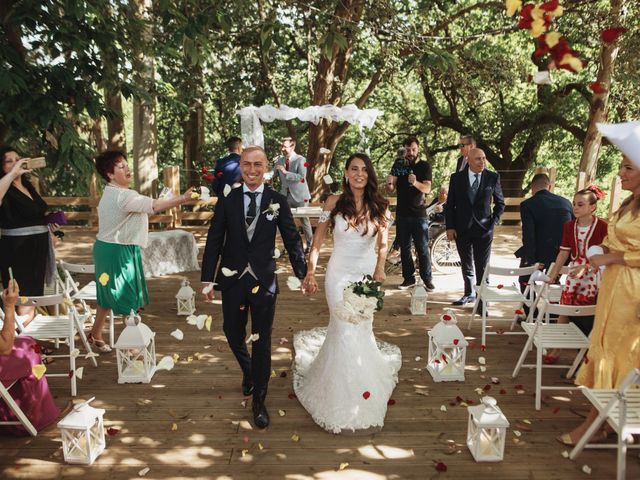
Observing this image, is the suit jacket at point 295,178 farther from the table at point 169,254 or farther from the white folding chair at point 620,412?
the white folding chair at point 620,412

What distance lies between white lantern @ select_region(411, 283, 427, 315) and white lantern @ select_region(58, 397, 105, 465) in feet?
13.3

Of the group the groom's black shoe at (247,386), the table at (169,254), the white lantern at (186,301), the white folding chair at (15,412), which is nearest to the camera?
the white folding chair at (15,412)

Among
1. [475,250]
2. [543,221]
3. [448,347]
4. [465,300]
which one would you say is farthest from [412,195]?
[448,347]

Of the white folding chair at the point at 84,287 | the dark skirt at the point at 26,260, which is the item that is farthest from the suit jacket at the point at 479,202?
the dark skirt at the point at 26,260

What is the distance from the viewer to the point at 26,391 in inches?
151

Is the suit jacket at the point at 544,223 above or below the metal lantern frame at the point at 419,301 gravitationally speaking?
above

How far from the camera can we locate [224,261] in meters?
3.81

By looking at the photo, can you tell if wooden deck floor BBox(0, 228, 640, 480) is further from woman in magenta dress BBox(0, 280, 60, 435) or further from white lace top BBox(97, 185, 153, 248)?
white lace top BBox(97, 185, 153, 248)

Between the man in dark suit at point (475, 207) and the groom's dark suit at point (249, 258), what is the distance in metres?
3.09

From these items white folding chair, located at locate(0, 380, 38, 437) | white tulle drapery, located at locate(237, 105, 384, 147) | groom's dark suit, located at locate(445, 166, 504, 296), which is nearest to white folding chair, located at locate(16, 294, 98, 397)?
white folding chair, located at locate(0, 380, 38, 437)

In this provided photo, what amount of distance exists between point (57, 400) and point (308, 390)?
2.17 metres

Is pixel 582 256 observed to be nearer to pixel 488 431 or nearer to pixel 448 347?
pixel 448 347

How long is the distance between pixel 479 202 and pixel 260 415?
3749mm

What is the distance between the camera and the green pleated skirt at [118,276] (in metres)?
4.89
